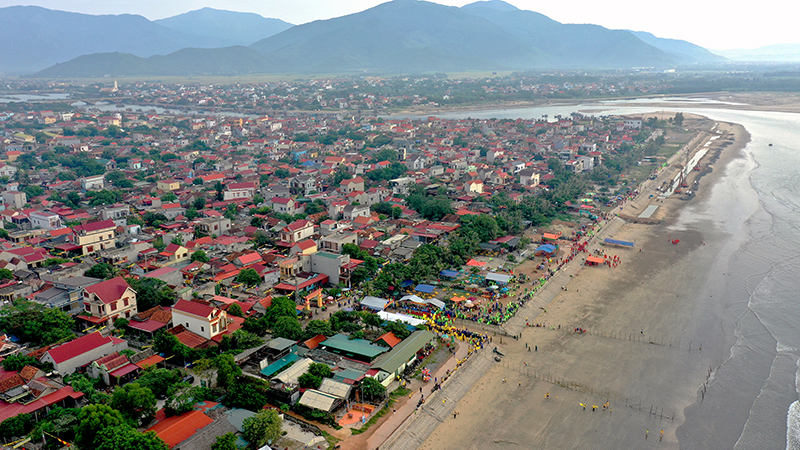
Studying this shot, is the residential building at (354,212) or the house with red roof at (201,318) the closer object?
the house with red roof at (201,318)

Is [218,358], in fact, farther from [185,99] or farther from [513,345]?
[185,99]

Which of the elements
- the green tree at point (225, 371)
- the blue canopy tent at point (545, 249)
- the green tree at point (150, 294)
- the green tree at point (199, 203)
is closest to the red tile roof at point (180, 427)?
the green tree at point (225, 371)

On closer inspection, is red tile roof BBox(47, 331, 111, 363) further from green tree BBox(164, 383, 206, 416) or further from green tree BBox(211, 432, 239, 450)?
green tree BBox(211, 432, 239, 450)

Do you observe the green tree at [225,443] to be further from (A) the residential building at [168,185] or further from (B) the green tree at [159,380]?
(A) the residential building at [168,185]

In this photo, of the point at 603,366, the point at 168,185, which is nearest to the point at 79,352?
the point at 603,366

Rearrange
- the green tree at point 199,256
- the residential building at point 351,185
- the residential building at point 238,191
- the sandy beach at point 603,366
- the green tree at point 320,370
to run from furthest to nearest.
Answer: the residential building at point 351,185 → the residential building at point 238,191 → the green tree at point 199,256 → the green tree at point 320,370 → the sandy beach at point 603,366

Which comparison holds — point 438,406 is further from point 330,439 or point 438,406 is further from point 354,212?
point 354,212
